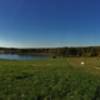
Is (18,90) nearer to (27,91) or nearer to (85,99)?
(27,91)

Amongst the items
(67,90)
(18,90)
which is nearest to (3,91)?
(18,90)

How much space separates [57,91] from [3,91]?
294cm

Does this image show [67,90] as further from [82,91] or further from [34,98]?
[34,98]

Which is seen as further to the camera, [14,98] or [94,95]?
[94,95]

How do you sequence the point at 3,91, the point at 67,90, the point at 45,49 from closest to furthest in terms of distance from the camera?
the point at 3,91
the point at 67,90
the point at 45,49

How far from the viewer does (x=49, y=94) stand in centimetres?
905

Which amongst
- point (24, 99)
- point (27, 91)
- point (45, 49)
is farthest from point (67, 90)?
point (45, 49)

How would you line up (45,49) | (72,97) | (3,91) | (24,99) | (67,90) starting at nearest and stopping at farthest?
(24,99), (72,97), (3,91), (67,90), (45,49)

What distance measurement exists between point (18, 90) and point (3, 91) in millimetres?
829

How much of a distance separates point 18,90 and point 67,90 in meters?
2.79

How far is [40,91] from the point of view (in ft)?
31.3

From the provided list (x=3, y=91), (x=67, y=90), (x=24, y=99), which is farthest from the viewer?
(x=67, y=90)

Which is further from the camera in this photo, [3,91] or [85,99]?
[3,91]

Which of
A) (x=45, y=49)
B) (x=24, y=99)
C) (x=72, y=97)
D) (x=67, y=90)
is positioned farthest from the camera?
(x=45, y=49)
